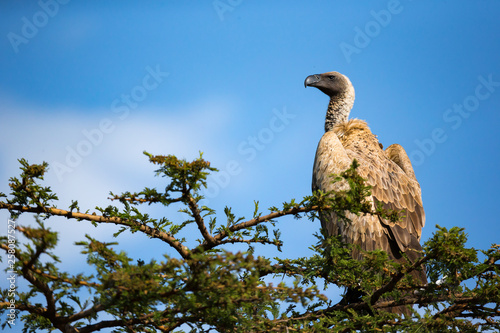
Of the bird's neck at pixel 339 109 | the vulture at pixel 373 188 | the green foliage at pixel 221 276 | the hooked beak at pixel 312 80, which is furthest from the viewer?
the hooked beak at pixel 312 80

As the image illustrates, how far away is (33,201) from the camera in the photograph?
4188 millimetres

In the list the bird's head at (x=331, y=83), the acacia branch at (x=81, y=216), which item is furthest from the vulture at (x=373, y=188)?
the acacia branch at (x=81, y=216)

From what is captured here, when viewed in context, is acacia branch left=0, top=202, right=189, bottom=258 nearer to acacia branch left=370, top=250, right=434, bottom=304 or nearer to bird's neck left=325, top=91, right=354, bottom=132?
acacia branch left=370, top=250, right=434, bottom=304

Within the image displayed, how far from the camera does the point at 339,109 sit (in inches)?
380

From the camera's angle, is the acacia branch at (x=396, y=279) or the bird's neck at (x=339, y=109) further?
the bird's neck at (x=339, y=109)

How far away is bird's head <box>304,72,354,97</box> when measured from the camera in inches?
385

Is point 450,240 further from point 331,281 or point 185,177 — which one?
point 185,177

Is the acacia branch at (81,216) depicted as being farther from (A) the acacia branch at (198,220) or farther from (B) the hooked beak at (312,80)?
(B) the hooked beak at (312,80)

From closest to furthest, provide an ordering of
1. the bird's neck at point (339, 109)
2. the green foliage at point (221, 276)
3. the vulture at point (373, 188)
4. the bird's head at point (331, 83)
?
Result: 1. the green foliage at point (221, 276)
2. the vulture at point (373, 188)
3. the bird's neck at point (339, 109)
4. the bird's head at point (331, 83)

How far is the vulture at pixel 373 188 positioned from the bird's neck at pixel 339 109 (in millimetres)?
713

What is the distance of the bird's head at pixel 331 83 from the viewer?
9781mm

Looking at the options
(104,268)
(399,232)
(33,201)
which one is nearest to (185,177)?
(104,268)

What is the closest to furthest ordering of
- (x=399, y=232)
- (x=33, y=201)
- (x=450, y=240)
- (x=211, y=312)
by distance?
1. (x=211, y=312)
2. (x=450, y=240)
3. (x=33, y=201)
4. (x=399, y=232)

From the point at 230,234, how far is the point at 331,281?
4.00 ft
